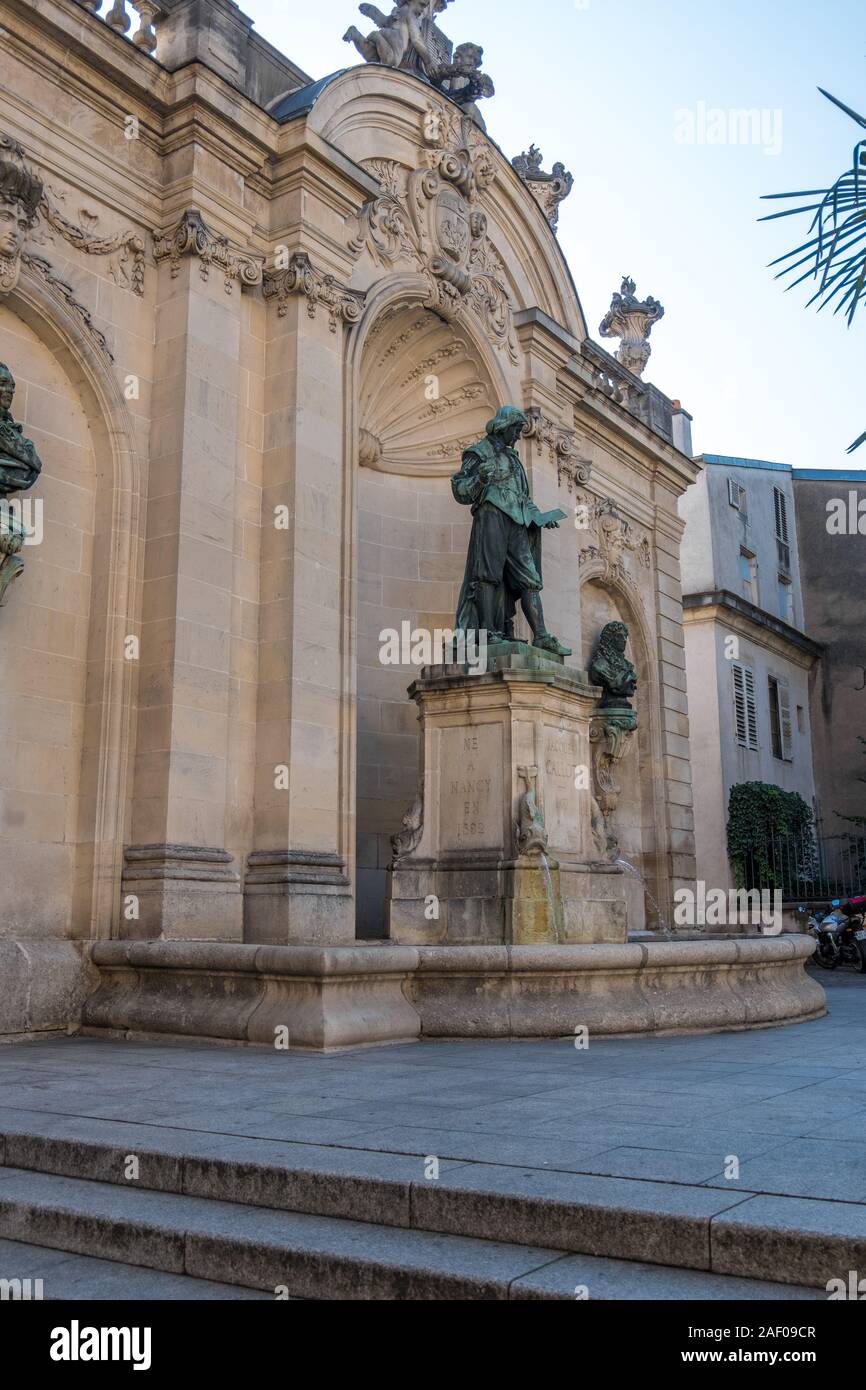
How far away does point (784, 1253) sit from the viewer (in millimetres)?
3508

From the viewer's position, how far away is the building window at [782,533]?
34.5 m

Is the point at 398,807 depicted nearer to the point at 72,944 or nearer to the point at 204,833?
the point at 204,833

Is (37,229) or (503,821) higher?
(37,229)

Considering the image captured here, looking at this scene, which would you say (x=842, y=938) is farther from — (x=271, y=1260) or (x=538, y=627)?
(x=271, y=1260)

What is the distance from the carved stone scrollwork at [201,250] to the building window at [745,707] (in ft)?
65.5

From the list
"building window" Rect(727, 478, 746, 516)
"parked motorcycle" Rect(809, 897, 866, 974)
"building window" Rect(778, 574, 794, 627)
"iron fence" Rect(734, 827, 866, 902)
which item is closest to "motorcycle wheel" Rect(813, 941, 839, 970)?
"parked motorcycle" Rect(809, 897, 866, 974)

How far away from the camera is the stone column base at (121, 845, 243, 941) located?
1049 cm

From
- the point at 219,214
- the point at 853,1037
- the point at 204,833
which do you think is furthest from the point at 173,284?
the point at 853,1037

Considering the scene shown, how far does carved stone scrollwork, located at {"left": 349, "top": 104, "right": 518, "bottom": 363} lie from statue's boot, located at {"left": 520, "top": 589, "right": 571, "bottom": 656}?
15.9ft

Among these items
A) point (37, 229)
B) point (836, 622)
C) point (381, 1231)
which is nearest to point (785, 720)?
point (836, 622)

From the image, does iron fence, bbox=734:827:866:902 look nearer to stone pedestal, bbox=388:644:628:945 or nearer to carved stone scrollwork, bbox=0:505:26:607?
stone pedestal, bbox=388:644:628:945

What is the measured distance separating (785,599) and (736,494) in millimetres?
3666

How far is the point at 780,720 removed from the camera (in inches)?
1268

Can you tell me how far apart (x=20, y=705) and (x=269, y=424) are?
3.93 metres
